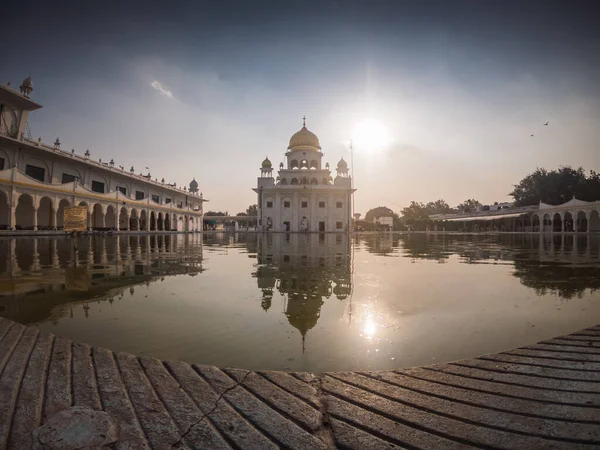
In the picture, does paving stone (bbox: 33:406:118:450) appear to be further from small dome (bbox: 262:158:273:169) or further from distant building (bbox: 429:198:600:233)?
small dome (bbox: 262:158:273:169)

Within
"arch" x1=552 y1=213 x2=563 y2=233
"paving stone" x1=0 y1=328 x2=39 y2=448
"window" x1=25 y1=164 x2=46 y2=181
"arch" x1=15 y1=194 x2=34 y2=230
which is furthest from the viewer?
"arch" x1=552 y1=213 x2=563 y2=233

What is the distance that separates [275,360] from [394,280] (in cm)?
463

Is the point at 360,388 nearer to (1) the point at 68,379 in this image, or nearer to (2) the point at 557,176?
(1) the point at 68,379

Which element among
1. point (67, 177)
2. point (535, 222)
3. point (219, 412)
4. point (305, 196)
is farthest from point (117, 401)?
point (535, 222)

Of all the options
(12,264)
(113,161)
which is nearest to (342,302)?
(12,264)

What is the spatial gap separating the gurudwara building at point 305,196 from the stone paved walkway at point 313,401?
50.3m

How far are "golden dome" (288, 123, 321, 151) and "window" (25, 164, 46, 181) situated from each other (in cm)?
3424

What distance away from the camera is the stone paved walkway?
→ 1.61 m

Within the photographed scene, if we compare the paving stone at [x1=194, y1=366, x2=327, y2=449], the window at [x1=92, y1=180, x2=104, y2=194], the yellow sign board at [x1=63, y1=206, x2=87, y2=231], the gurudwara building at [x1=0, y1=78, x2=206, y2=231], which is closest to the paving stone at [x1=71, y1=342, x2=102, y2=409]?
the paving stone at [x1=194, y1=366, x2=327, y2=449]

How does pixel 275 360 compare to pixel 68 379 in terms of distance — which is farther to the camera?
pixel 275 360

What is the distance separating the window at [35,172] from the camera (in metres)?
29.3

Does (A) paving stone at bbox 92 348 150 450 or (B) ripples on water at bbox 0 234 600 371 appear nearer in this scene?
(A) paving stone at bbox 92 348 150 450

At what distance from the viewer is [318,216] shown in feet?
177

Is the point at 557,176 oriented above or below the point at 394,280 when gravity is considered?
above
